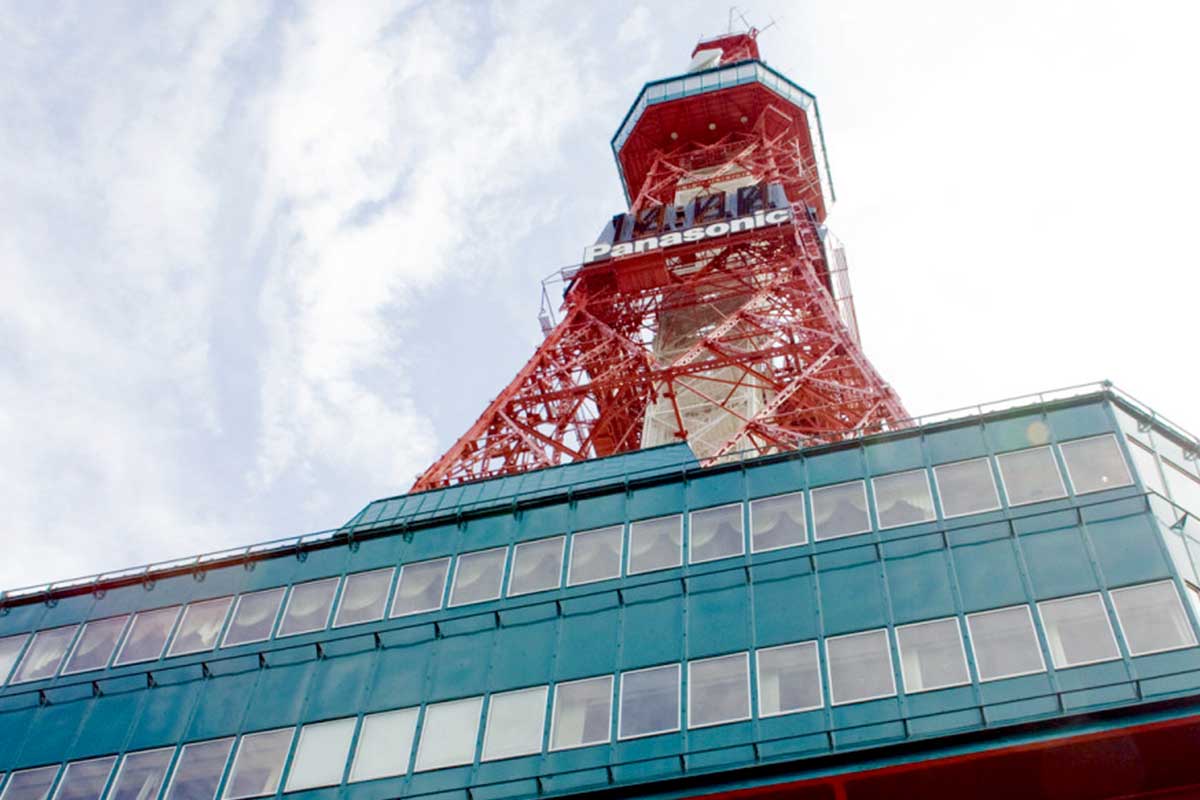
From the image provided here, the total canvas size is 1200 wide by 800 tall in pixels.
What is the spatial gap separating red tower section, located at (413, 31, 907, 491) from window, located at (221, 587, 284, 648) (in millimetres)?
7230

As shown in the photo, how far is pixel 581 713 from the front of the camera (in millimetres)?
20750

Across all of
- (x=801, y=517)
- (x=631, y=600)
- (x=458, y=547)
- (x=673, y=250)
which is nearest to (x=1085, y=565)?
(x=801, y=517)

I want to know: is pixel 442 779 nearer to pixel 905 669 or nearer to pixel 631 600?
pixel 631 600

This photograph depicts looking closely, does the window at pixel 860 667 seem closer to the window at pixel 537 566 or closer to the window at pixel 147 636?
the window at pixel 537 566

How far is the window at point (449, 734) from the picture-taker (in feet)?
68.2

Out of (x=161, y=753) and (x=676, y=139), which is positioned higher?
(x=676, y=139)

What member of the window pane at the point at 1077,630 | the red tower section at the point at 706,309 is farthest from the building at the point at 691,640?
the red tower section at the point at 706,309

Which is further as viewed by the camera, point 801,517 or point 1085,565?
point 801,517

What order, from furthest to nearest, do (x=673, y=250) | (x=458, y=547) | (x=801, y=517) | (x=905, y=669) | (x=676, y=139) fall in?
(x=676, y=139)
(x=673, y=250)
(x=458, y=547)
(x=801, y=517)
(x=905, y=669)

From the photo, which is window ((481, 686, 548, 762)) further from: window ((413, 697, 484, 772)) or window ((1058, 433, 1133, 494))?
window ((1058, 433, 1133, 494))

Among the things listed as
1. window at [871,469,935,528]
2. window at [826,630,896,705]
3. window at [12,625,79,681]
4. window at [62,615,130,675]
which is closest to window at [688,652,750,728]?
window at [826,630,896,705]

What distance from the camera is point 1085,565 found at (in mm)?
19859

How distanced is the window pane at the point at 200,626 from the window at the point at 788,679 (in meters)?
10.7

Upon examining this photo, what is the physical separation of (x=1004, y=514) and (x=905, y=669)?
3.48m
